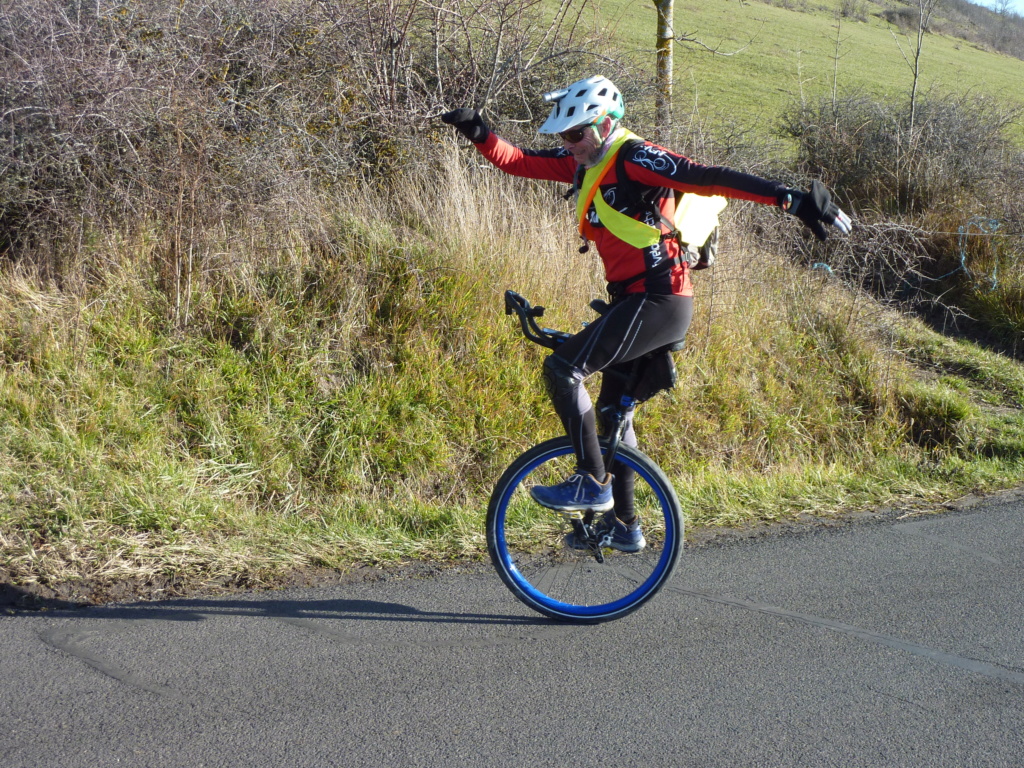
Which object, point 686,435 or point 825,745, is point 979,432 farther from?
point 825,745

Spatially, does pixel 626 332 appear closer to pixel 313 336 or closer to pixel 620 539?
pixel 620 539

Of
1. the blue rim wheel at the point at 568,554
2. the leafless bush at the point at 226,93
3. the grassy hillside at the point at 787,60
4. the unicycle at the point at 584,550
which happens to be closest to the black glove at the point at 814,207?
the unicycle at the point at 584,550

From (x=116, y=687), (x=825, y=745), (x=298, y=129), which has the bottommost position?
(x=116, y=687)

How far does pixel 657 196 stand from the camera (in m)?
3.90

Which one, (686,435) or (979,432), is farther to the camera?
(979,432)

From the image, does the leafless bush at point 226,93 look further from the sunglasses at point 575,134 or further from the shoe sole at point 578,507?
the shoe sole at point 578,507

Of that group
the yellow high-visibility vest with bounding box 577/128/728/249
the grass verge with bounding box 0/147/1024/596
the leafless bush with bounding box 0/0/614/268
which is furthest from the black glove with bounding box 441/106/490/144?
the leafless bush with bounding box 0/0/614/268

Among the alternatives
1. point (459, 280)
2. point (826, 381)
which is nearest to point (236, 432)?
point (459, 280)

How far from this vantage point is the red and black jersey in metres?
3.53

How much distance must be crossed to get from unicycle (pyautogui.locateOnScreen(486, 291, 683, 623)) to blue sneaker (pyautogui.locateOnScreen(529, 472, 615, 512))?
112 mm

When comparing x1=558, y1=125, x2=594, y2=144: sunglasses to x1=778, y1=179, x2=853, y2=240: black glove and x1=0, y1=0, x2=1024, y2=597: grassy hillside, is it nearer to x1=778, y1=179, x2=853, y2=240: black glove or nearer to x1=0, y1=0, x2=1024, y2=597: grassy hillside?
x1=778, y1=179, x2=853, y2=240: black glove

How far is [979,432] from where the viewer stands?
24.1 ft

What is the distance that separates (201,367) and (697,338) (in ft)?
12.4

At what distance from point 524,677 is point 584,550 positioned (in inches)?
33.8
